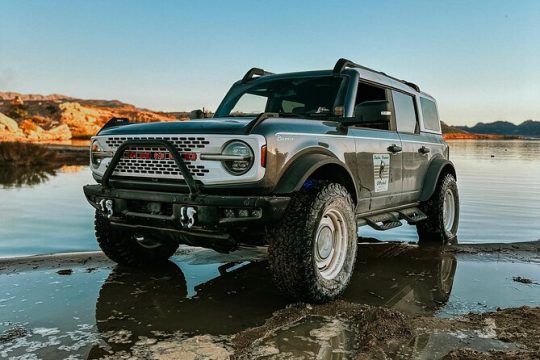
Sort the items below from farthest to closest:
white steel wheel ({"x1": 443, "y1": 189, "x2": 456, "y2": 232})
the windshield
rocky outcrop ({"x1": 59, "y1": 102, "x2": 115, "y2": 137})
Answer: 1. rocky outcrop ({"x1": 59, "y1": 102, "x2": 115, "y2": 137})
2. white steel wheel ({"x1": 443, "y1": 189, "x2": 456, "y2": 232})
3. the windshield

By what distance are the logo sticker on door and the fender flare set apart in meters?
1.20

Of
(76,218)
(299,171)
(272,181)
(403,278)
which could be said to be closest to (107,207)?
(272,181)

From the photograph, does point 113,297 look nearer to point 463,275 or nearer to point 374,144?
point 374,144

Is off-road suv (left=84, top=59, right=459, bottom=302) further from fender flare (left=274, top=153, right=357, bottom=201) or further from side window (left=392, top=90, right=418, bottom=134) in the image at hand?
side window (left=392, top=90, right=418, bottom=134)

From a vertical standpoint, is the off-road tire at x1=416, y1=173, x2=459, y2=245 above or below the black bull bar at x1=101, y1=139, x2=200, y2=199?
below

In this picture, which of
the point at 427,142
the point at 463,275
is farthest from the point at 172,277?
the point at 427,142

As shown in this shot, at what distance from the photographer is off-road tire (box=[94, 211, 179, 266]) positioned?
4.80m

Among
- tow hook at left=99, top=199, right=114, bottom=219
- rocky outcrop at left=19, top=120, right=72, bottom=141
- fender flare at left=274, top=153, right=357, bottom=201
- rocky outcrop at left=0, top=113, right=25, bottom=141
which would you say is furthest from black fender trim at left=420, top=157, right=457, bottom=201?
rocky outcrop at left=19, top=120, right=72, bottom=141

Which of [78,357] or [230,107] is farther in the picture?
[230,107]

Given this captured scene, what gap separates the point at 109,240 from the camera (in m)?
4.86

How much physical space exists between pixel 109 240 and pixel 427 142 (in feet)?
14.1

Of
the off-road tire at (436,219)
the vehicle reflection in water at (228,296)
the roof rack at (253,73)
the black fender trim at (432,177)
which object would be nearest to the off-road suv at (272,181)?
the vehicle reflection in water at (228,296)

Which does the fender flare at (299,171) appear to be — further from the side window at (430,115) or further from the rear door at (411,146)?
the side window at (430,115)

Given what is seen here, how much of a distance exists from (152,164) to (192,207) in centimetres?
58
